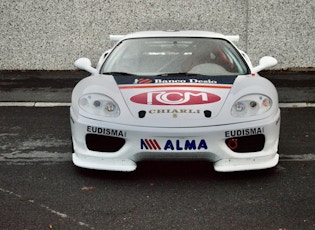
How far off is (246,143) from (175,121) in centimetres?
60

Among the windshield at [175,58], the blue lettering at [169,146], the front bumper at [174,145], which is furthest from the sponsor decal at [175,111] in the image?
the windshield at [175,58]

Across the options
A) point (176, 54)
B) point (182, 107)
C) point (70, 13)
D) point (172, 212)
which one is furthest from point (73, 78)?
point (172, 212)

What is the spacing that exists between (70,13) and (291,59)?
14.2 feet

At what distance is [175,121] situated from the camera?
16.0ft

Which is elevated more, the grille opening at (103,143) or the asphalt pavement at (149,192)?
the grille opening at (103,143)

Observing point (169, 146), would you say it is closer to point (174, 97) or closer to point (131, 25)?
point (174, 97)

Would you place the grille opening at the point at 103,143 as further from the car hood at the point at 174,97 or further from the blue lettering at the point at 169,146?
the blue lettering at the point at 169,146

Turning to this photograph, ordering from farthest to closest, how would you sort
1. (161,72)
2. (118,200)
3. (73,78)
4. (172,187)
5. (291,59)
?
(291,59), (73,78), (161,72), (172,187), (118,200)

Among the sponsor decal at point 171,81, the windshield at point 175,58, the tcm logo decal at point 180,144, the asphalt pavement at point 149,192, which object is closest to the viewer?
the asphalt pavement at point 149,192

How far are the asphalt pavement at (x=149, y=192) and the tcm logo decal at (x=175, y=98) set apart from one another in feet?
2.11

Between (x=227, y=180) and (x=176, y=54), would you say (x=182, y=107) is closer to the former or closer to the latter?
(x=227, y=180)

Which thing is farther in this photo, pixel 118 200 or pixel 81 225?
pixel 118 200

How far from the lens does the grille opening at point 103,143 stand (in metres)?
4.95

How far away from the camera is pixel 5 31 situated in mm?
11945
